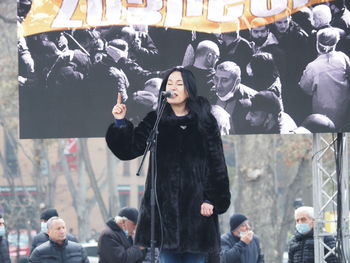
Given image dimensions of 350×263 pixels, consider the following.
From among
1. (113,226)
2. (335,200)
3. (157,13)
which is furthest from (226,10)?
(113,226)

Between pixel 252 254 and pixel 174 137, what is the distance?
6.05 m

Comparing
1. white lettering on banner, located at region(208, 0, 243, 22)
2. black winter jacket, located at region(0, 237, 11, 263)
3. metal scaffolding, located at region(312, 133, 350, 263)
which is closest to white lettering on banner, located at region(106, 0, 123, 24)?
white lettering on banner, located at region(208, 0, 243, 22)

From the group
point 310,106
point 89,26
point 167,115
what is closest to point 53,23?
point 89,26

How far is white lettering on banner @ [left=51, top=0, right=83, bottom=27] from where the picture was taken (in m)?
12.2

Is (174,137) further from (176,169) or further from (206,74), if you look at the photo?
(206,74)

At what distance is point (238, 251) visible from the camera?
14.1 meters

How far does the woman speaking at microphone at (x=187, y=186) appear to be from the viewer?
27.8 ft

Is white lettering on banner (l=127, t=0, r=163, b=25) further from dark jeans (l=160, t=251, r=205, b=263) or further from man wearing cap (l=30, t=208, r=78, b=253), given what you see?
man wearing cap (l=30, t=208, r=78, b=253)

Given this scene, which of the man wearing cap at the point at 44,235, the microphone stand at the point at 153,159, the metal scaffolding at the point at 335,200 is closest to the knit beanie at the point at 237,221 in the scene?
the metal scaffolding at the point at 335,200

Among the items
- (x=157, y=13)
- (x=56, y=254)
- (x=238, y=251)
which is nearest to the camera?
(x=157, y=13)

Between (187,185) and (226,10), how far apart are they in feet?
12.7

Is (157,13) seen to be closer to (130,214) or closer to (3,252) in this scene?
(130,214)

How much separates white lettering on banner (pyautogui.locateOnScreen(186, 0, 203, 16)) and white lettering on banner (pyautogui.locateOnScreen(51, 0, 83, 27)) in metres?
1.19

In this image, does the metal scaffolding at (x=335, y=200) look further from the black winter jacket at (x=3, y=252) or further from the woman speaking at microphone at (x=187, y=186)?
the black winter jacket at (x=3, y=252)
